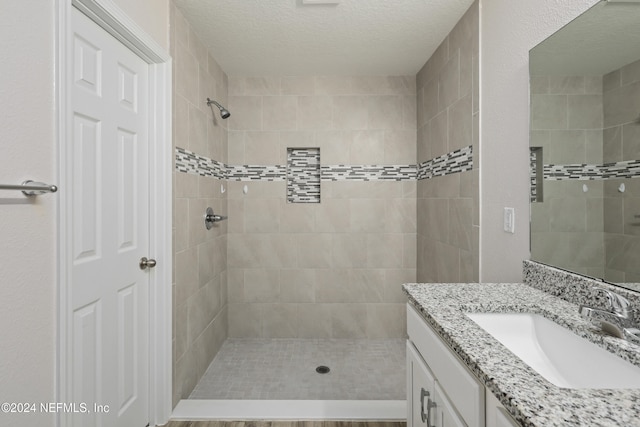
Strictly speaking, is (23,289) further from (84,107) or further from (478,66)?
(478,66)

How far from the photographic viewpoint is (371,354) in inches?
110

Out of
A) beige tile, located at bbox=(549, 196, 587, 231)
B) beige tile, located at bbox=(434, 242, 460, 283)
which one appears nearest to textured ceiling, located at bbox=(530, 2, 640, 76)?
beige tile, located at bbox=(549, 196, 587, 231)

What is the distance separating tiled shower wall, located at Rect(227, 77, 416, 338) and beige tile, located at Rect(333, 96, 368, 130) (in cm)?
2

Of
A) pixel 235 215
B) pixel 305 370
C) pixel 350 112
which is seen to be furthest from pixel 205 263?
pixel 350 112

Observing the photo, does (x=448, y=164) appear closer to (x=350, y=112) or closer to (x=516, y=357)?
(x=350, y=112)

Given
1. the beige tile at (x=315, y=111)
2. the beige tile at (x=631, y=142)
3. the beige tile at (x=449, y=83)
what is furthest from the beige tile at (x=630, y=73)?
the beige tile at (x=315, y=111)

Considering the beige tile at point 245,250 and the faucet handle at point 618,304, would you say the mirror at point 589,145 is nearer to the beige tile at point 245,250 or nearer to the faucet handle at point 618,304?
the faucet handle at point 618,304

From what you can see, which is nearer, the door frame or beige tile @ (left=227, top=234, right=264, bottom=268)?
the door frame

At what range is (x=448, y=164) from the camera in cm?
238

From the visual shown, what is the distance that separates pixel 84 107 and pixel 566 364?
1.90 m

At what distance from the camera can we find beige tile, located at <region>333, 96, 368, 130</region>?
3.07 meters

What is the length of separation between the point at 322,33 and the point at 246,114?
111 cm

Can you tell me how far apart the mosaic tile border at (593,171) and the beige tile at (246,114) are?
2419 millimetres

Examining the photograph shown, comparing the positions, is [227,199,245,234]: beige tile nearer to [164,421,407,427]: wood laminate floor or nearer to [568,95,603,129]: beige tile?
[164,421,407,427]: wood laminate floor
